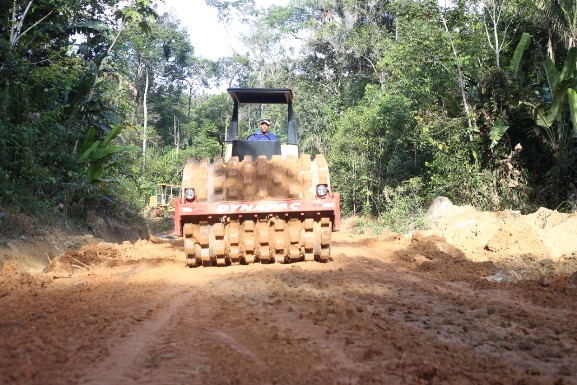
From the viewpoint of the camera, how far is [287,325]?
3949 mm

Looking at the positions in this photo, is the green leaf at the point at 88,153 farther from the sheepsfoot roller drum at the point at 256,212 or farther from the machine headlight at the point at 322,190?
the machine headlight at the point at 322,190

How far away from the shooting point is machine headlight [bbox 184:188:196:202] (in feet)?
21.6

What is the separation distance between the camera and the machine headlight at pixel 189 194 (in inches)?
260

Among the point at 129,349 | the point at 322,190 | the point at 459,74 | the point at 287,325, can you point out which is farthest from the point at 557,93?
the point at 129,349

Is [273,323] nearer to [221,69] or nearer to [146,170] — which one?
[146,170]

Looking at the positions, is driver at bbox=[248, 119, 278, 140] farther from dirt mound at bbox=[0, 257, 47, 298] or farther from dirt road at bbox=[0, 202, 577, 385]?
dirt mound at bbox=[0, 257, 47, 298]

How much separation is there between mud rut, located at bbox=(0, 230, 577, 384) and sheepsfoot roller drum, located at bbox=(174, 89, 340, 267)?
0.30 m

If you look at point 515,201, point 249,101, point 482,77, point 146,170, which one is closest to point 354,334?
point 249,101

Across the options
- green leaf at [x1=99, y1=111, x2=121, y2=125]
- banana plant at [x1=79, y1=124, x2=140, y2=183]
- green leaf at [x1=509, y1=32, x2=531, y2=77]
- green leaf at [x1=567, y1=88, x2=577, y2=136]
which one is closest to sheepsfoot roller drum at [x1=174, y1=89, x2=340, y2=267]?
banana plant at [x1=79, y1=124, x2=140, y2=183]

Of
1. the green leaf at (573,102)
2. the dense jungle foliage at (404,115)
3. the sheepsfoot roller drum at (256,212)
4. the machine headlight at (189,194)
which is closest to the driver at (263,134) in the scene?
the dense jungle foliage at (404,115)

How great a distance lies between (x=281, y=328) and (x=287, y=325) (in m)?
0.10

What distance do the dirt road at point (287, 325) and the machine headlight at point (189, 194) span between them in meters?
1.01

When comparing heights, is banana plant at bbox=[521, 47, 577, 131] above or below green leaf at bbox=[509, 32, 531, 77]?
below

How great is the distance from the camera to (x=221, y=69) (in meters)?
48.8
